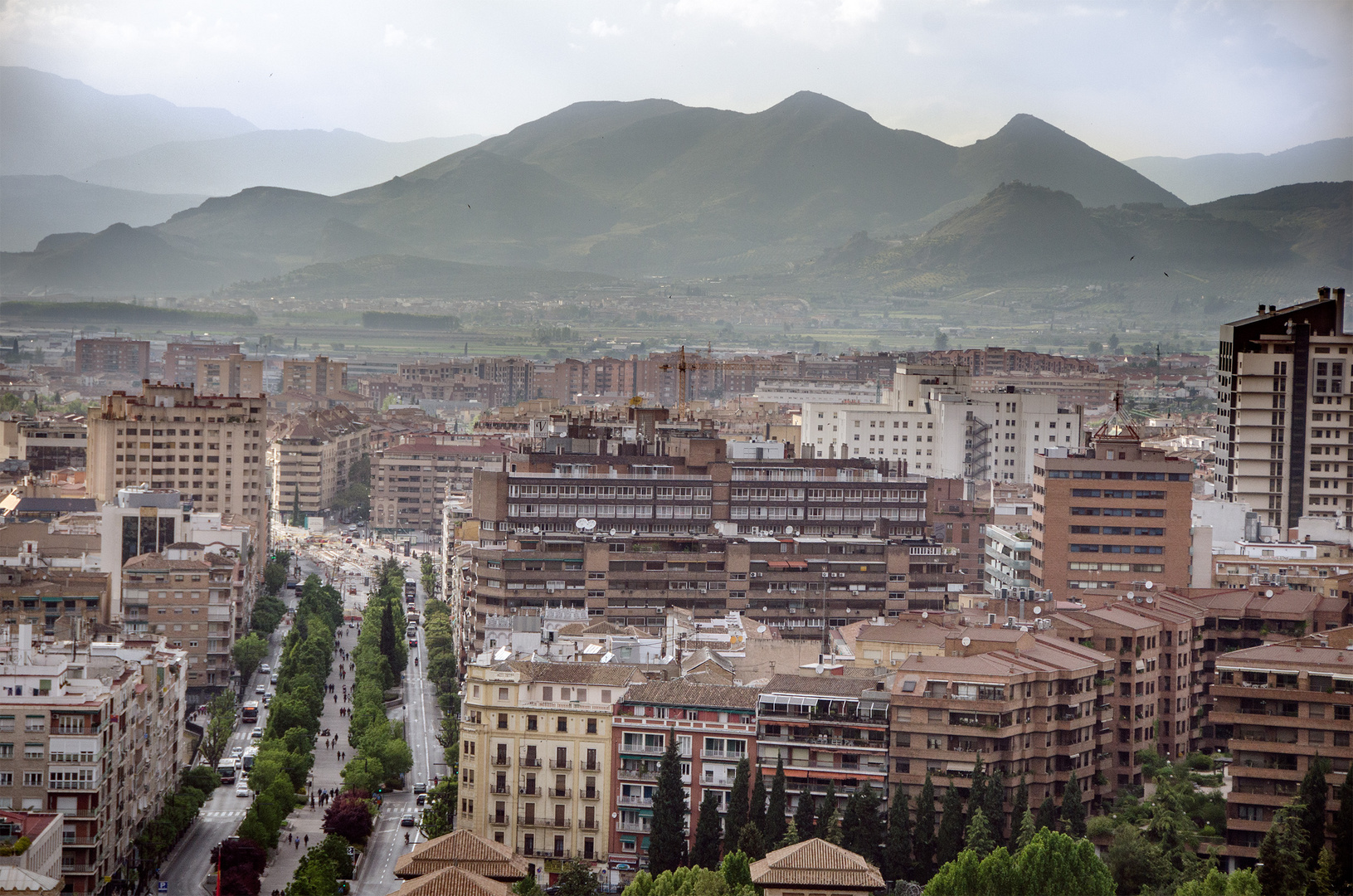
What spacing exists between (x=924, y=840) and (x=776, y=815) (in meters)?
1.74

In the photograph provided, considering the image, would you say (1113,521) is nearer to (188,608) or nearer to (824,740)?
(824,740)

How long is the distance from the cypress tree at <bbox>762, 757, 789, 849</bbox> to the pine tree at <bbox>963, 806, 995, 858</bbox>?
84.5 inches

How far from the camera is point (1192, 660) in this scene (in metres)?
31.8

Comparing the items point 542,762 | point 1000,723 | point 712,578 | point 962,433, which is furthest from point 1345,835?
point 962,433

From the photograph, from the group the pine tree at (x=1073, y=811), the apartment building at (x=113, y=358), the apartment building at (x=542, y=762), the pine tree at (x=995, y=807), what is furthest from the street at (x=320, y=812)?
the apartment building at (x=113, y=358)

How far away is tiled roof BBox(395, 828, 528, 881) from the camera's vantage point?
2248cm

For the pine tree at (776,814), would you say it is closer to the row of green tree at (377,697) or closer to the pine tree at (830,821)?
the pine tree at (830,821)

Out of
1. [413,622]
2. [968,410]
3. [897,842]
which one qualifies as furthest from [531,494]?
[968,410]

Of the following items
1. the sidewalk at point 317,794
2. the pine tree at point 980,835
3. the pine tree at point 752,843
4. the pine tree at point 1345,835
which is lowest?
the sidewalk at point 317,794

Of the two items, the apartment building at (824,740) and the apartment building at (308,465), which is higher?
the apartment building at (308,465)

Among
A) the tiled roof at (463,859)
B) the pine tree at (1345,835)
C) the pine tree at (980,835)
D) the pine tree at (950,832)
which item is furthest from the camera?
the pine tree at (950,832)

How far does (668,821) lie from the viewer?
1022 inches

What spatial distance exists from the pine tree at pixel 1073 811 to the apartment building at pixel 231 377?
90.9 m

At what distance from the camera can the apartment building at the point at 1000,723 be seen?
2609 centimetres
